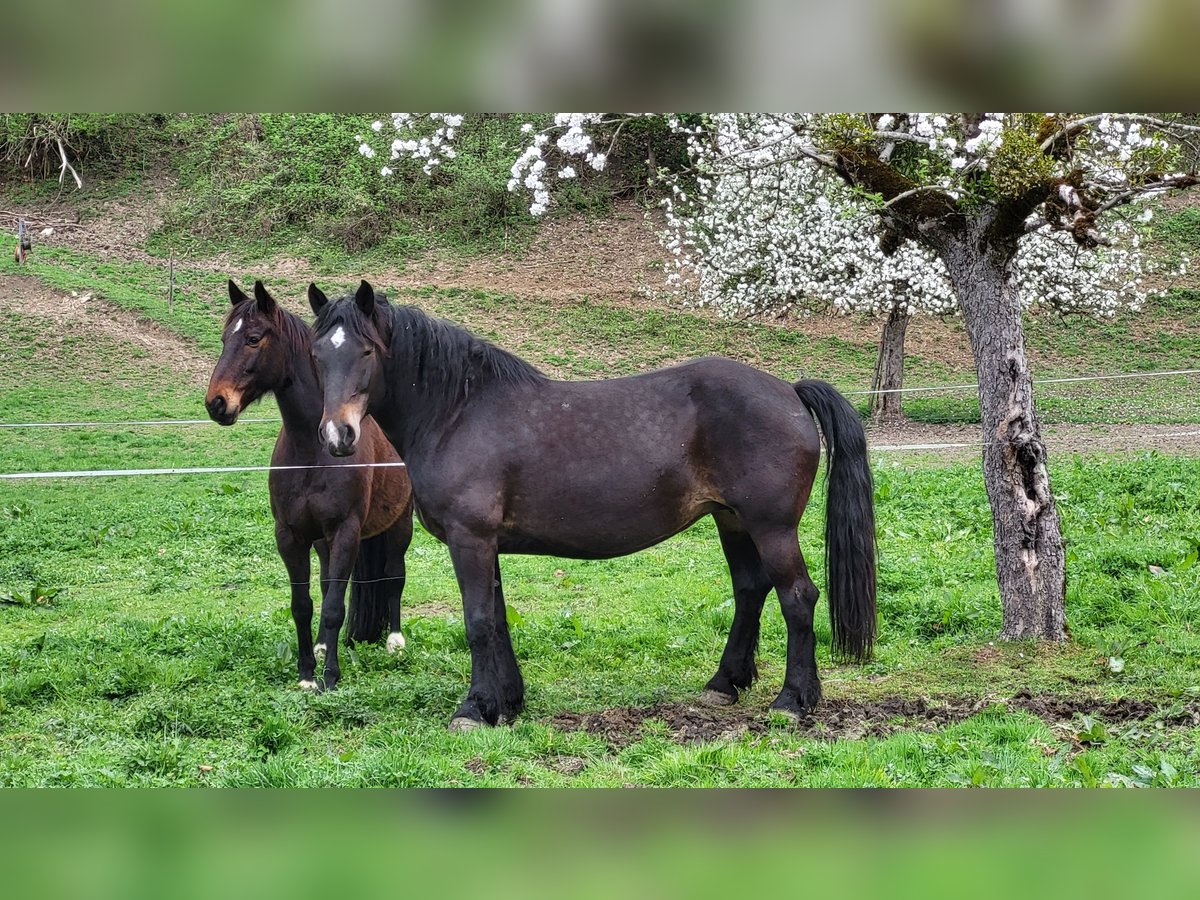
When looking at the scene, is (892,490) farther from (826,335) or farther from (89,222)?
(89,222)

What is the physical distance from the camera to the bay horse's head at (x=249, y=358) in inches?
257

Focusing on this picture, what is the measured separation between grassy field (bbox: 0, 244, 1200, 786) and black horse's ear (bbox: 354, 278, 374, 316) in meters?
2.21

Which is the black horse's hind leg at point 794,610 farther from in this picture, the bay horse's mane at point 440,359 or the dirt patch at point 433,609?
the dirt patch at point 433,609

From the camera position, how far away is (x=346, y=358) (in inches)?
226

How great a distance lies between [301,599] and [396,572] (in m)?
1.37

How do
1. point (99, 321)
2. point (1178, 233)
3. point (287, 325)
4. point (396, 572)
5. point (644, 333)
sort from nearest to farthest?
point (287, 325) → point (396, 572) → point (99, 321) → point (644, 333) → point (1178, 233)

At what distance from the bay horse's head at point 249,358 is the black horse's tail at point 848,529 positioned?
332cm

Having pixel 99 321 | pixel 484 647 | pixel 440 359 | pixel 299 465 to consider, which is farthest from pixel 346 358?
pixel 99 321

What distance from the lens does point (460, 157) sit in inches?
1165

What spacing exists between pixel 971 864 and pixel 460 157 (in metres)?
29.7

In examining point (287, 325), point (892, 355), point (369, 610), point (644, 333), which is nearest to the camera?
point (287, 325)

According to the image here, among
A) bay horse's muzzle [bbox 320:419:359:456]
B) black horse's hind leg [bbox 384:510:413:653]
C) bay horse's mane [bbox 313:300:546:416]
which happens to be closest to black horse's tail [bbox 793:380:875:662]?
bay horse's mane [bbox 313:300:546:416]

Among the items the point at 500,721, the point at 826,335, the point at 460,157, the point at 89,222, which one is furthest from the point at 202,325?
the point at 500,721

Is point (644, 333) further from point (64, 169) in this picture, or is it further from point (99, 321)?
point (64, 169)
